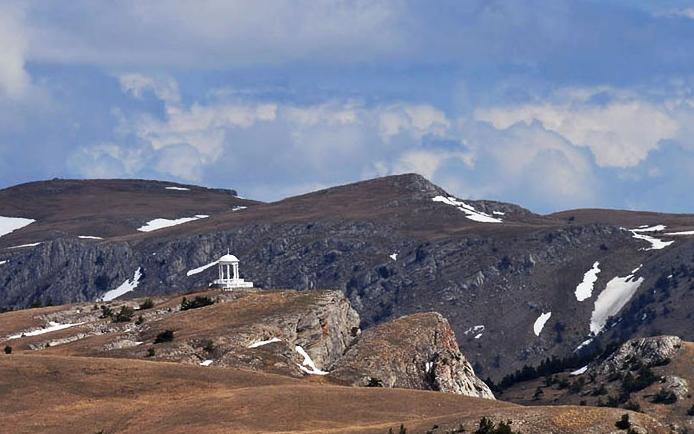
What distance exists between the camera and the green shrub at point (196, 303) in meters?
139

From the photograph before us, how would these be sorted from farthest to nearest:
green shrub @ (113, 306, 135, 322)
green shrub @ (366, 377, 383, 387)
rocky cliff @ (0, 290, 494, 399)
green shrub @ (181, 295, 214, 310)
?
green shrub @ (181, 295, 214, 310), green shrub @ (113, 306, 135, 322), rocky cliff @ (0, 290, 494, 399), green shrub @ (366, 377, 383, 387)

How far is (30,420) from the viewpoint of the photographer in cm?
9662

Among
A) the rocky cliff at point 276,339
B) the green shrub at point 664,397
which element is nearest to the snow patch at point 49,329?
the rocky cliff at point 276,339

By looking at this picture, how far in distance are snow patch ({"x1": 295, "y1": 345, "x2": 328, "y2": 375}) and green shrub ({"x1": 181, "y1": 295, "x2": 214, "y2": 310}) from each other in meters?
14.0

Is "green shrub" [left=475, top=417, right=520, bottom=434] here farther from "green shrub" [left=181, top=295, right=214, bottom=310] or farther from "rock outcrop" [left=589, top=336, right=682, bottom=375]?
"rock outcrop" [left=589, top=336, right=682, bottom=375]

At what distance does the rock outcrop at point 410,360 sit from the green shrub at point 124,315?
20.1m

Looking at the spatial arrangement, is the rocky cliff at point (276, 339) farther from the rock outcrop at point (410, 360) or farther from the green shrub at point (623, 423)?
the green shrub at point (623, 423)

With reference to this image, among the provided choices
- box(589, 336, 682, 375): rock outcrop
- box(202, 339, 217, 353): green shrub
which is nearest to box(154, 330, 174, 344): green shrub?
box(202, 339, 217, 353): green shrub

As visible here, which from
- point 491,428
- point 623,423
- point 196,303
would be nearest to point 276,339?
point 196,303

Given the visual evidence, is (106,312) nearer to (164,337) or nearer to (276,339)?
(164,337)

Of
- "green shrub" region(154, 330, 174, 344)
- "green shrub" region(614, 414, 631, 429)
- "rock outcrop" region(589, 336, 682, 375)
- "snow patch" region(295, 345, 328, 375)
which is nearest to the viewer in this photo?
"green shrub" region(614, 414, 631, 429)

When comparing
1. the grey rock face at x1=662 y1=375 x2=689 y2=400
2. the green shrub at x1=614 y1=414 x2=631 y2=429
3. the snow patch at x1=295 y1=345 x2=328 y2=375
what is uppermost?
the snow patch at x1=295 y1=345 x2=328 y2=375

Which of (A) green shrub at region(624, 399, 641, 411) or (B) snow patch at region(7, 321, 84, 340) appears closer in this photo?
(B) snow patch at region(7, 321, 84, 340)

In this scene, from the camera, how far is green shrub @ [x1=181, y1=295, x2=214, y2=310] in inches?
5477
